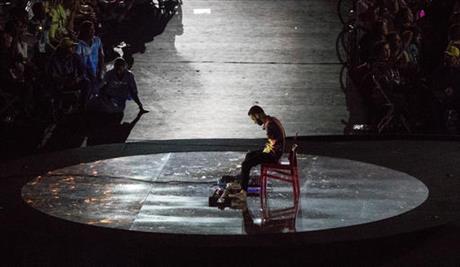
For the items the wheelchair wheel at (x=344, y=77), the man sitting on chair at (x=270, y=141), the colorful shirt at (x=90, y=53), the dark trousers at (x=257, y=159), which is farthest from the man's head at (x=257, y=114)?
the wheelchair wheel at (x=344, y=77)

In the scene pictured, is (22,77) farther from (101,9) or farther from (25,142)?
(101,9)

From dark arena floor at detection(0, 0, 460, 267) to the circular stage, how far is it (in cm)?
2

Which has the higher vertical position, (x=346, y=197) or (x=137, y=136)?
(x=346, y=197)

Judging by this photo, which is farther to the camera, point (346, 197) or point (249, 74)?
point (249, 74)

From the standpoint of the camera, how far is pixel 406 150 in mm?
13430

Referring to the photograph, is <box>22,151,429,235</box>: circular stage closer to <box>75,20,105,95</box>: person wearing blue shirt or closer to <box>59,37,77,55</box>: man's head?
<box>59,37,77,55</box>: man's head

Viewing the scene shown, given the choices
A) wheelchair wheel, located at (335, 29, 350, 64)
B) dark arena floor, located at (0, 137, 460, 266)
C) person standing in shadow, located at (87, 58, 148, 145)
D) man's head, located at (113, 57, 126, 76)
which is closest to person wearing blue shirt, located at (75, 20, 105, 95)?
person standing in shadow, located at (87, 58, 148, 145)

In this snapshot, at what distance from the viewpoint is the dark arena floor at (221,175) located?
32.1 feet

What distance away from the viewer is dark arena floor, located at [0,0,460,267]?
32.1 feet

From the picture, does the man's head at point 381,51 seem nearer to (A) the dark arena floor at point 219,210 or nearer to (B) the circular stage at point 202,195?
(A) the dark arena floor at point 219,210

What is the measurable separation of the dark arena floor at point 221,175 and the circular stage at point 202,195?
0.02 metres

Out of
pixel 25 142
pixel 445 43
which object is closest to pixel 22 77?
pixel 25 142

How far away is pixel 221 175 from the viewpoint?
12.3 meters

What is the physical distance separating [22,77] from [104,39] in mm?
4182
